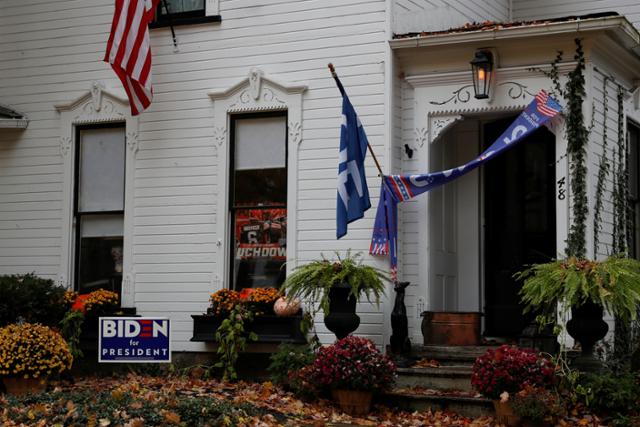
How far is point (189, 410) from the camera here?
941 cm

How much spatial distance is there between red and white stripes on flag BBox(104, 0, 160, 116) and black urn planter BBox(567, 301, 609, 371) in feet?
20.6

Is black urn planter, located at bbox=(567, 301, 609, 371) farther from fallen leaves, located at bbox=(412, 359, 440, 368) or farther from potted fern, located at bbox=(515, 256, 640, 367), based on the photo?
fallen leaves, located at bbox=(412, 359, 440, 368)

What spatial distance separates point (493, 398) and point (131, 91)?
21.1ft

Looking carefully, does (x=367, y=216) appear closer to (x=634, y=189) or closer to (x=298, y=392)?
(x=298, y=392)

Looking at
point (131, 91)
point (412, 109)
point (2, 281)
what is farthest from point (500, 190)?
point (2, 281)

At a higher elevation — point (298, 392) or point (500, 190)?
point (500, 190)

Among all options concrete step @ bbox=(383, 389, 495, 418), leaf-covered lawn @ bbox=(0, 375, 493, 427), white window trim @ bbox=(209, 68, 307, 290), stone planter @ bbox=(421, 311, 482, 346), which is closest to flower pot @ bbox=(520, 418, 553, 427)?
leaf-covered lawn @ bbox=(0, 375, 493, 427)

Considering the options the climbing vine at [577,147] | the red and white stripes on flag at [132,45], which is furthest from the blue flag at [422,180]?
the red and white stripes on flag at [132,45]

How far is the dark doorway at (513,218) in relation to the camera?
44.3ft

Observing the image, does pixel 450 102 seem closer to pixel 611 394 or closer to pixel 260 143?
pixel 260 143

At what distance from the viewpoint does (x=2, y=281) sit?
1315 cm

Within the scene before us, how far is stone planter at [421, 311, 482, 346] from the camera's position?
40.0ft

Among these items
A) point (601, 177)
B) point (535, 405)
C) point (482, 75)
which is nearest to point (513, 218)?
point (601, 177)

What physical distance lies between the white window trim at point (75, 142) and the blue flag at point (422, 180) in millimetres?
Result: 3632
